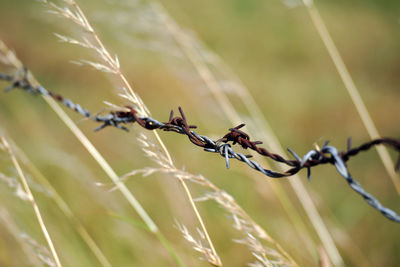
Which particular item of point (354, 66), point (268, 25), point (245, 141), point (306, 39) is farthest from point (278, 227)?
point (268, 25)

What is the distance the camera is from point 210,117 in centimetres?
237

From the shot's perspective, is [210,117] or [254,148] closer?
[254,148]

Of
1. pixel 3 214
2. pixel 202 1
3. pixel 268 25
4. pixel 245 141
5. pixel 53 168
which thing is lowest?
pixel 245 141

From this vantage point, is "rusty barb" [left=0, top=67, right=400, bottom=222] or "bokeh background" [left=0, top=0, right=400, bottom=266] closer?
"rusty barb" [left=0, top=67, right=400, bottom=222]

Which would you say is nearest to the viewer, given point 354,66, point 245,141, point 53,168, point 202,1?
point 245,141

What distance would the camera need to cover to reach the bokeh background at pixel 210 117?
1.83 metres

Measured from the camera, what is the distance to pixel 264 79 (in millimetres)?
5578

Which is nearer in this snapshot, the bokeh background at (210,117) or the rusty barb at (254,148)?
the rusty barb at (254,148)

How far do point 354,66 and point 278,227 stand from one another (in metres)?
4.51

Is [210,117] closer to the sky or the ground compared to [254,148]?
closer to the sky

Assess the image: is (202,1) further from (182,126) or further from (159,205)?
(182,126)

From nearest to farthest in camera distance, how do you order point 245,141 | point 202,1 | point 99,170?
point 245,141
point 99,170
point 202,1

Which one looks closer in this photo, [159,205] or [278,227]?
[278,227]

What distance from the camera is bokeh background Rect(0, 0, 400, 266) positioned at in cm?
183
